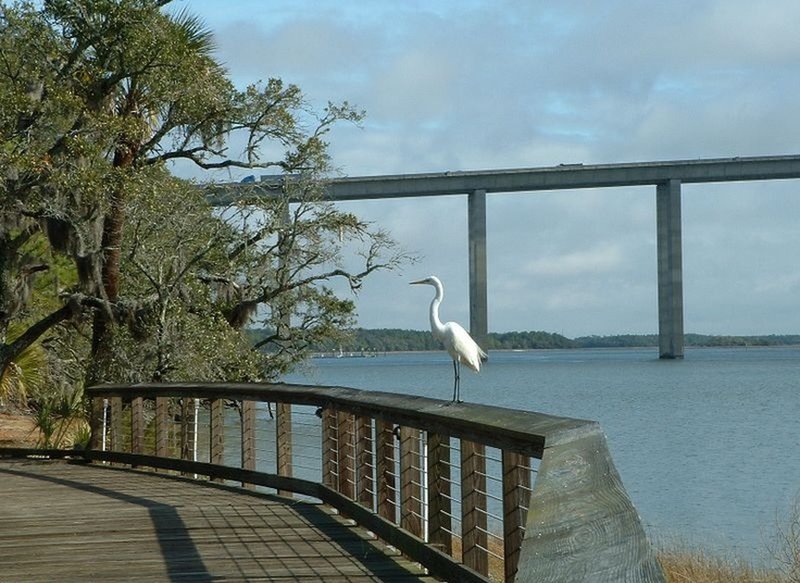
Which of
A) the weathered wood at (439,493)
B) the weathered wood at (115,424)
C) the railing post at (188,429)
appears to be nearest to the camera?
the weathered wood at (439,493)

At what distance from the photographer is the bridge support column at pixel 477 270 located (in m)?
64.8

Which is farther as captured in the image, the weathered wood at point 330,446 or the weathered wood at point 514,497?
the weathered wood at point 330,446

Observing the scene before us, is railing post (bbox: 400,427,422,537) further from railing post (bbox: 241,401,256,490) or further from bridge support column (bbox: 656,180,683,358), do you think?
bridge support column (bbox: 656,180,683,358)

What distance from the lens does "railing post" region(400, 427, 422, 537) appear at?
752 cm

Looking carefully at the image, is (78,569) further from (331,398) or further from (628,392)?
(628,392)

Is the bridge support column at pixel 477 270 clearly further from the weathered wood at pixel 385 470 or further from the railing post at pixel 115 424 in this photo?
the weathered wood at pixel 385 470

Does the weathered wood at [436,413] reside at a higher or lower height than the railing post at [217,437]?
higher

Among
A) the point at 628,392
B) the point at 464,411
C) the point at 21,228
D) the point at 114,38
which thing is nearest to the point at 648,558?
the point at 464,411

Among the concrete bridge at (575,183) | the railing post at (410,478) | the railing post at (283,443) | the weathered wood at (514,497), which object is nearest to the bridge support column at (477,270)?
the concrete bridge at (575,183)

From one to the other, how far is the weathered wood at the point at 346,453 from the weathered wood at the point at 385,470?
760mm

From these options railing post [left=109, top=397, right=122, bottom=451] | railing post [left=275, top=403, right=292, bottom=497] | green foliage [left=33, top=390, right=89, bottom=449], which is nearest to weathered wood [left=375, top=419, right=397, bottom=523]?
railing post [left=275, top=403, right=292, bottom=497]

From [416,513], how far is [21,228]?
13.4m

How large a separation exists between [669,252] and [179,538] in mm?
61240

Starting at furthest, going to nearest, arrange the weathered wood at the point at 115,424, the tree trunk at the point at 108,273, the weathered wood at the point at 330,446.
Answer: the tree trunk at the point at 108,273 → the weathered wood at the point at 115,424 → the weathered wood at the point at 330,446
